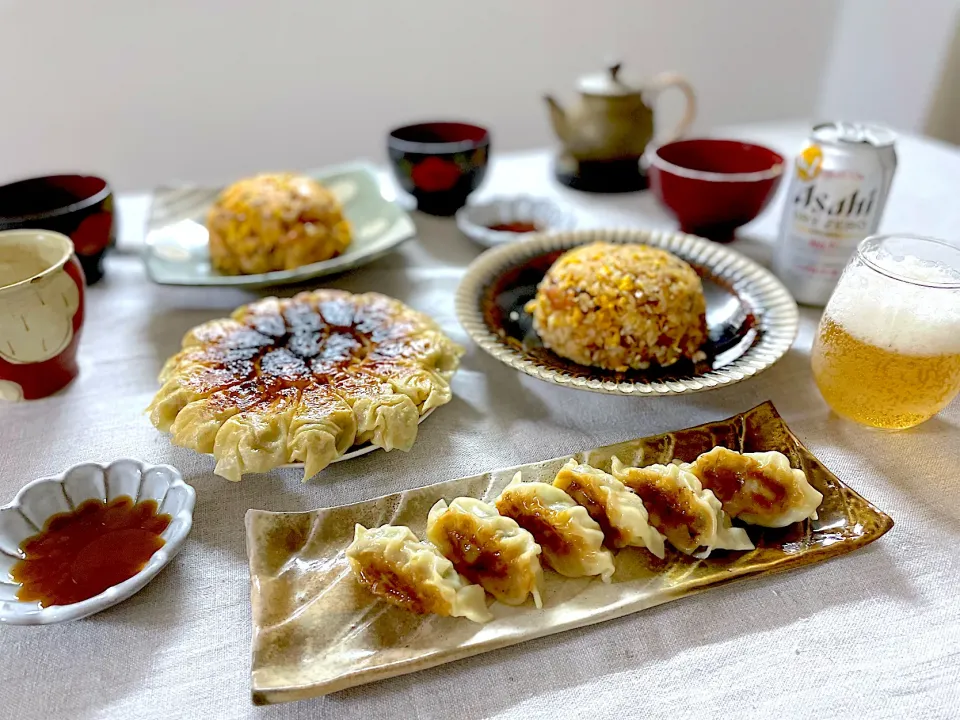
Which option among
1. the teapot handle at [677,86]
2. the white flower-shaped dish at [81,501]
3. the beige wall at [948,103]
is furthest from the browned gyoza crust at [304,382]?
the beige wall at [948,103]

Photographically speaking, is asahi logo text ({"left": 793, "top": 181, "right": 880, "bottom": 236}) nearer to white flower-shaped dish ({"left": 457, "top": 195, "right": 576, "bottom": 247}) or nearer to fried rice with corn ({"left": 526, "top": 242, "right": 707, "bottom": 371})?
fried rice with corn ({"left": 526, "top": 242, "right": 707, "bottom": 371})

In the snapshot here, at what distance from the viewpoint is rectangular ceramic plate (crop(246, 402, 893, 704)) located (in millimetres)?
737

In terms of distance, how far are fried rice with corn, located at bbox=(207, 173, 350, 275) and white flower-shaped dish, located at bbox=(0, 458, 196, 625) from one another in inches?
24.6

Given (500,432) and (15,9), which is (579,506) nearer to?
(500,432)

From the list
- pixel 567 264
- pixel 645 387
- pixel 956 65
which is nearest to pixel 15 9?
pixel 567 264

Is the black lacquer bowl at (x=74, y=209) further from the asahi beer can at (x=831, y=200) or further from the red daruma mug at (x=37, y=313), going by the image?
the asahi beer can at (x=831, y=200)

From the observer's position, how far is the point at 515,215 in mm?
1784

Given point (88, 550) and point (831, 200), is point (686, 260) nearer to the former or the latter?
point (831, 200)

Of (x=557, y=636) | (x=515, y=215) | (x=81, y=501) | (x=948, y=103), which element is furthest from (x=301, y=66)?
(x=948, y=103)

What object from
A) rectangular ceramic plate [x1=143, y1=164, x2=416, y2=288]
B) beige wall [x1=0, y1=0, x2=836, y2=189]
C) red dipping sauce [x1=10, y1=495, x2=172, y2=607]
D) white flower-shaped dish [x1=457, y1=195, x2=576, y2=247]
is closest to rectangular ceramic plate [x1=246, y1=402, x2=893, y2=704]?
red dipping sauce [x1=10, y1=495, x2=172, y2=607]

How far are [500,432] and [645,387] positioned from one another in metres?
0.24

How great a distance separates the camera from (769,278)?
130 centimetres

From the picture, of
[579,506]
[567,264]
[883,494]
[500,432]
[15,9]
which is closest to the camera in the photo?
[579,506]

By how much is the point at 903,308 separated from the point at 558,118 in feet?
3.69
